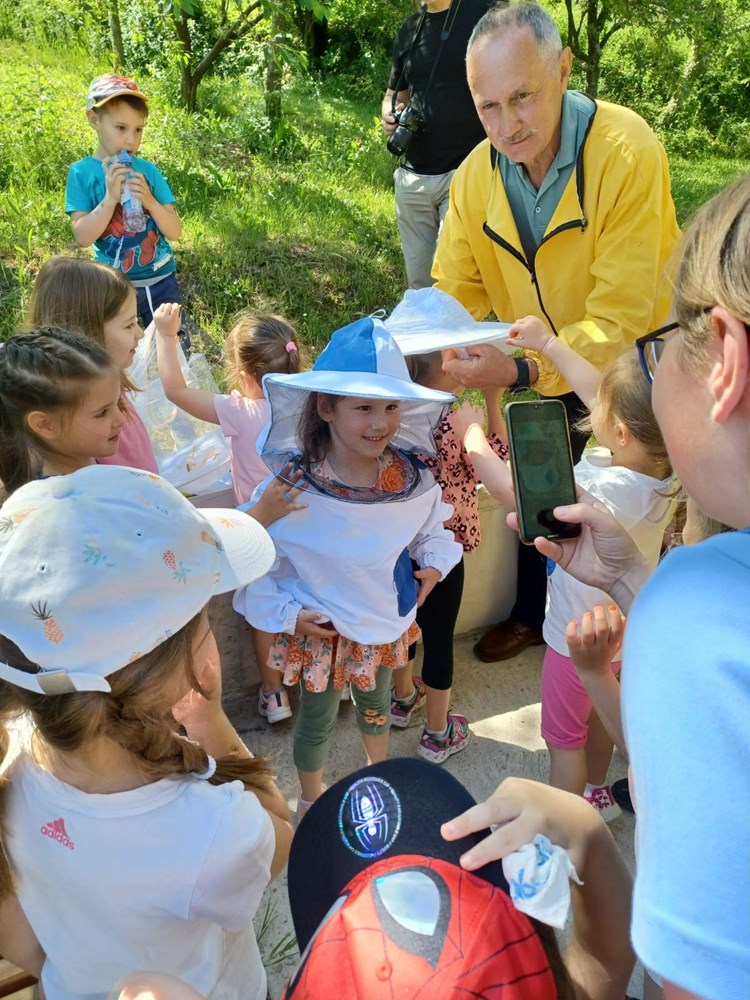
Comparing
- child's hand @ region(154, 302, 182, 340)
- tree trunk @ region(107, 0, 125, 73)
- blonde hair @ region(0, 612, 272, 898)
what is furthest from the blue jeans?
tree trunk @ region(107, 0, 125, 73)

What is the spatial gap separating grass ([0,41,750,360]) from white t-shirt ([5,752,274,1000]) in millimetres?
3620

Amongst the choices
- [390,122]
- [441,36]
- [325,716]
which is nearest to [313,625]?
[325,716]

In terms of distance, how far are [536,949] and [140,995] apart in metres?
0.54

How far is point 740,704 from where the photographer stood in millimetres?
667

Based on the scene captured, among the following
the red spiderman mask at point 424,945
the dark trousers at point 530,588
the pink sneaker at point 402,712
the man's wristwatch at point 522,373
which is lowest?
the pink sneaker at point 402,712

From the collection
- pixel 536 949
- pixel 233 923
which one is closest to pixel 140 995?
pixel 233 923

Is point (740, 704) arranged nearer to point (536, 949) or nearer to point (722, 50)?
point (536, 949)

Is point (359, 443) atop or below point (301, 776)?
atop

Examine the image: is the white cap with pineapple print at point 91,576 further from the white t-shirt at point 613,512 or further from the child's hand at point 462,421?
the child's hand at point 462,421

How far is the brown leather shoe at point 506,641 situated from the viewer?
3.29m

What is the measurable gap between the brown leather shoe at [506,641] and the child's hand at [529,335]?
1318 mm

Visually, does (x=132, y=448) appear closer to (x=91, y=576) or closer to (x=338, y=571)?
(x=338, y=571)

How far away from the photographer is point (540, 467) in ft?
5.94

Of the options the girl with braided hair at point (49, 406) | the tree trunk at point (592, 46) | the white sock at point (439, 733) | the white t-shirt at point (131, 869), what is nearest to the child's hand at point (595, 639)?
the white t-shirt at point (131, 869)
